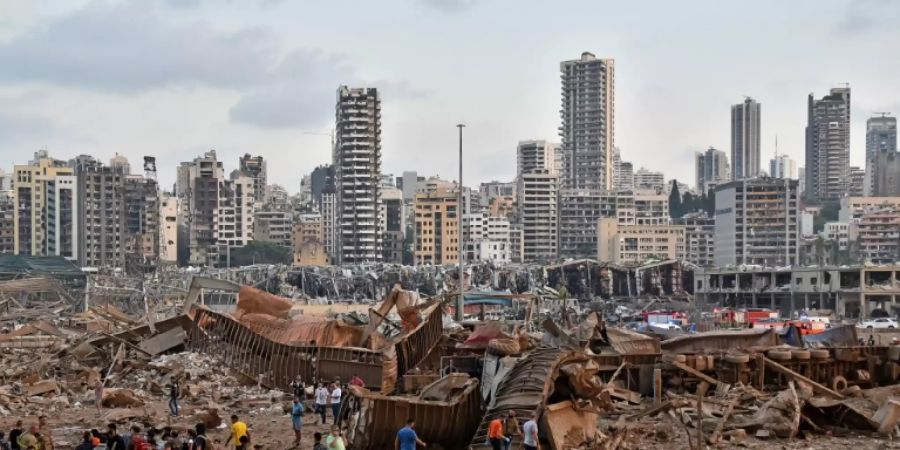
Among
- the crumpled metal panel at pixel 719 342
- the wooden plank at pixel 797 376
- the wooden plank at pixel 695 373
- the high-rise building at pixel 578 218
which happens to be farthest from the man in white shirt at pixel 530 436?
the high-rise building at pixel 578 218

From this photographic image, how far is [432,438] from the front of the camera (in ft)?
66.0

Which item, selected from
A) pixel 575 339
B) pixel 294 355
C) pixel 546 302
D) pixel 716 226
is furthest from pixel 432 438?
pixel 716 226

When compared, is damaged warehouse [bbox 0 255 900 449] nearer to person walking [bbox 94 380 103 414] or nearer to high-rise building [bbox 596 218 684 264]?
person walking [bbox 94 380 103 414]

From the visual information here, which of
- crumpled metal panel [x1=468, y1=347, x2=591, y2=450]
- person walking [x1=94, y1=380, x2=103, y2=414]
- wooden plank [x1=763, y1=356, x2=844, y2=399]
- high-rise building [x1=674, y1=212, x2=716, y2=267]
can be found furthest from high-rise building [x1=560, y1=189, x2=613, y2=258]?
crumpled metal panel [x1=468, y1=347, x2=591, y2=450]

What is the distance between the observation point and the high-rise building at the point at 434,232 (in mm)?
174375

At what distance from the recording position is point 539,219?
19562cm

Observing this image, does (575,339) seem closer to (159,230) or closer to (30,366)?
(30,366)

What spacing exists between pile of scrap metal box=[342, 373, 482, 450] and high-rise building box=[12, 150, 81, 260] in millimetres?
147187

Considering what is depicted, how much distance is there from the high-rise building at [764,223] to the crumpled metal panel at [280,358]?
144252 mm

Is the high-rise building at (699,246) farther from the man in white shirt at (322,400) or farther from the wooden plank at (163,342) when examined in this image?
the man in white shirt at (322,400)

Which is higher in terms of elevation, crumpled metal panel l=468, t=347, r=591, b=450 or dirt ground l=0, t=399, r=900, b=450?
crumpled metal panel l=468, t=347, r=591, b=450

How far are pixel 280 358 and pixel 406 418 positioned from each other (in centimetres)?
1135

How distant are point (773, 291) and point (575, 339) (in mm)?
84326

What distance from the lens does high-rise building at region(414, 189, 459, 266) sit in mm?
174375
